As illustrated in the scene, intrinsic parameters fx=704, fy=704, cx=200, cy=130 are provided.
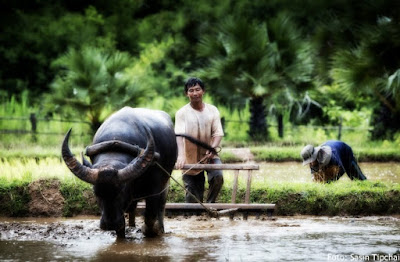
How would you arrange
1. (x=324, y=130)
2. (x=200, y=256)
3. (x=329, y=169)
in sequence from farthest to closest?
(x=324, y=130) < (x=329, y=169) < (x=200, y=256)

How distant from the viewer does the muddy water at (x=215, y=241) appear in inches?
262

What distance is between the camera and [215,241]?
7.46 m

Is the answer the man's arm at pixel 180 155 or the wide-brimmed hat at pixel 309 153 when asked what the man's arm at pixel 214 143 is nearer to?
the man's arm at pixel 180 155

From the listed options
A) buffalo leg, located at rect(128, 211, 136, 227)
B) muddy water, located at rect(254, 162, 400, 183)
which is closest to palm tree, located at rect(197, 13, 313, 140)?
muddy water, located at rect(254, 162, 400, 183)

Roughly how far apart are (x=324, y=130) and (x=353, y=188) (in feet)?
40.8

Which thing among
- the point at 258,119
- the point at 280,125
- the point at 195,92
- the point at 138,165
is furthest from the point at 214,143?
the point at 280,125

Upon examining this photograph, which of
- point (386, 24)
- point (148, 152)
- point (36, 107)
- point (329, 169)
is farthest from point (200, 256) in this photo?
point (36, 107)

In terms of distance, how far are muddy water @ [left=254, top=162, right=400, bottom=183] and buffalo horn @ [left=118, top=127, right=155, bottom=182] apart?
6.64 m

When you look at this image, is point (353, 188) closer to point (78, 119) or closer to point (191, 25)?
point (78, 119)

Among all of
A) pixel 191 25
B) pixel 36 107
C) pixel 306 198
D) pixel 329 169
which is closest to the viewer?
pixel 306 198

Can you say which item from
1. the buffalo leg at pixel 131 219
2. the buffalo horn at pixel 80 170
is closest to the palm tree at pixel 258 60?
the buffalo leg at pixel 131 219

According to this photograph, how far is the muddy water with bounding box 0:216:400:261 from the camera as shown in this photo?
21.8ft

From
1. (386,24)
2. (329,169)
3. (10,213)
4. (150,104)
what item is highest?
(386,24)

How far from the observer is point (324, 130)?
73.0 ft
